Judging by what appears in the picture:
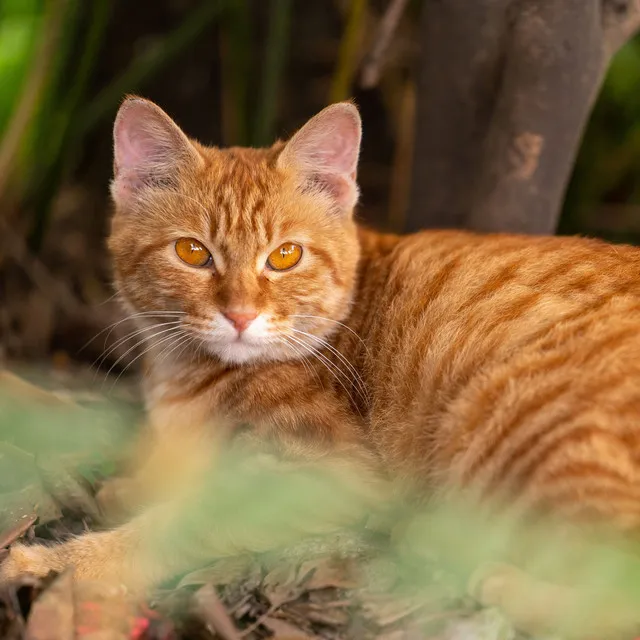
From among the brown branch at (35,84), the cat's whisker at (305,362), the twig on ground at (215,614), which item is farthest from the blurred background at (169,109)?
the twig on ground at (215,614)

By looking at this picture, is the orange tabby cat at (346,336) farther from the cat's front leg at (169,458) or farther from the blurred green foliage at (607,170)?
the blurred green foliage at (607,170)

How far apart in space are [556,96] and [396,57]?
4.80 ft

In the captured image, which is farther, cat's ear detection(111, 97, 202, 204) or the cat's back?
cat's ear detection(111, 97, 202, 204)

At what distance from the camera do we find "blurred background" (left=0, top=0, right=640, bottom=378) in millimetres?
3113

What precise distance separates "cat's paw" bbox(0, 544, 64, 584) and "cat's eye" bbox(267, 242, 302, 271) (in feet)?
3.00

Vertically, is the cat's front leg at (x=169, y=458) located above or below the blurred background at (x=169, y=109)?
A: below

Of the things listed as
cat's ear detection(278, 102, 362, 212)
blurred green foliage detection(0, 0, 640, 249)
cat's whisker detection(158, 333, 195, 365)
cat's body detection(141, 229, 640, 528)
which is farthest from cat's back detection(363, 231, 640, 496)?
blurred green foliage detection(0, 0, 640, 249)

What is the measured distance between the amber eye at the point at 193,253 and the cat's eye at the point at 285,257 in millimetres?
171

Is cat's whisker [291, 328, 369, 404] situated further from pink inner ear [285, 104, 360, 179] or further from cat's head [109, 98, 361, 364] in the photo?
pink inner ear [285, 104, 360, 179]

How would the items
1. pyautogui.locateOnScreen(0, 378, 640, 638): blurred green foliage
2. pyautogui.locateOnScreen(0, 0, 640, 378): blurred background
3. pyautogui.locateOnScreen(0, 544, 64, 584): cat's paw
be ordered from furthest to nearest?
pyautogui.locateOnScreen(0, 0, 640, 378): blurred background, pyautogui.locateOnScreen(0, 544, 64, 584): cat's paw, pyautogui.locateOnScreen(0, 378, 640, 638): blurred green foliage

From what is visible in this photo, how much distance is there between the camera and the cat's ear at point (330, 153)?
2.18 meters

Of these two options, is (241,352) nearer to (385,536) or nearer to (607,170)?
(385,536)

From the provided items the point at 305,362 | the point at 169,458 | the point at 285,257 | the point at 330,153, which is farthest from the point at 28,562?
the point at 330,153

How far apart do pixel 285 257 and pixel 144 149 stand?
0.51m
